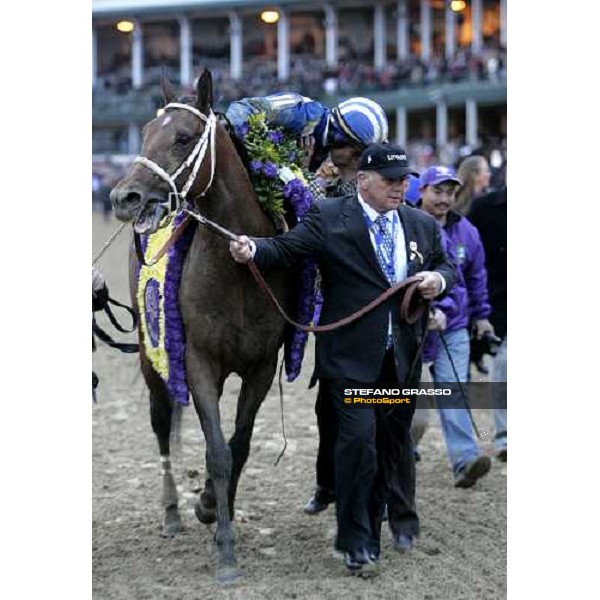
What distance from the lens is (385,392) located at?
5.27 metres

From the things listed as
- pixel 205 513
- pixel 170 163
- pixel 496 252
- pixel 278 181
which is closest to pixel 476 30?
pixel 496 252

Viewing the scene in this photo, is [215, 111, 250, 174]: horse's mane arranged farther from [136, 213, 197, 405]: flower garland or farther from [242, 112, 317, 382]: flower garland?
[136, 213, 197, 405]: flower garland

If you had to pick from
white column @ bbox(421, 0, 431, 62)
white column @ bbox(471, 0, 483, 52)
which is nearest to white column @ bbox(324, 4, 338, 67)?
white column @ bbox(421, 0, 431, 62)

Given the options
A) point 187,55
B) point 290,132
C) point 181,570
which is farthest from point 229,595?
point 187,55

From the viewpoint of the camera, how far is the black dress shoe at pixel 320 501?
6.35 metres

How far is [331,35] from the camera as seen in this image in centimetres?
3691

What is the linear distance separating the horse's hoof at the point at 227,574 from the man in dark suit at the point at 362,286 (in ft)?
1.74

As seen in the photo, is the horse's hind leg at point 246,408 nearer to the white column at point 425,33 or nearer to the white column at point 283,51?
the white column at point 425,33

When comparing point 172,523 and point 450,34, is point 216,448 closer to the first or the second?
point 172,523

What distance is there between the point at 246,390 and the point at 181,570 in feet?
3.13

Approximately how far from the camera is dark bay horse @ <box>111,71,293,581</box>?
4961 millimetres

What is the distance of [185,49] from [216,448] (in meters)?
24.5

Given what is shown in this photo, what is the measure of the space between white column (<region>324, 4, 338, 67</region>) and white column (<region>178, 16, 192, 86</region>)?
565cm

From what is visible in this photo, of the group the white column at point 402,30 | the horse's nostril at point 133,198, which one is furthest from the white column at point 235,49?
the horse's nostril at point 133,198
